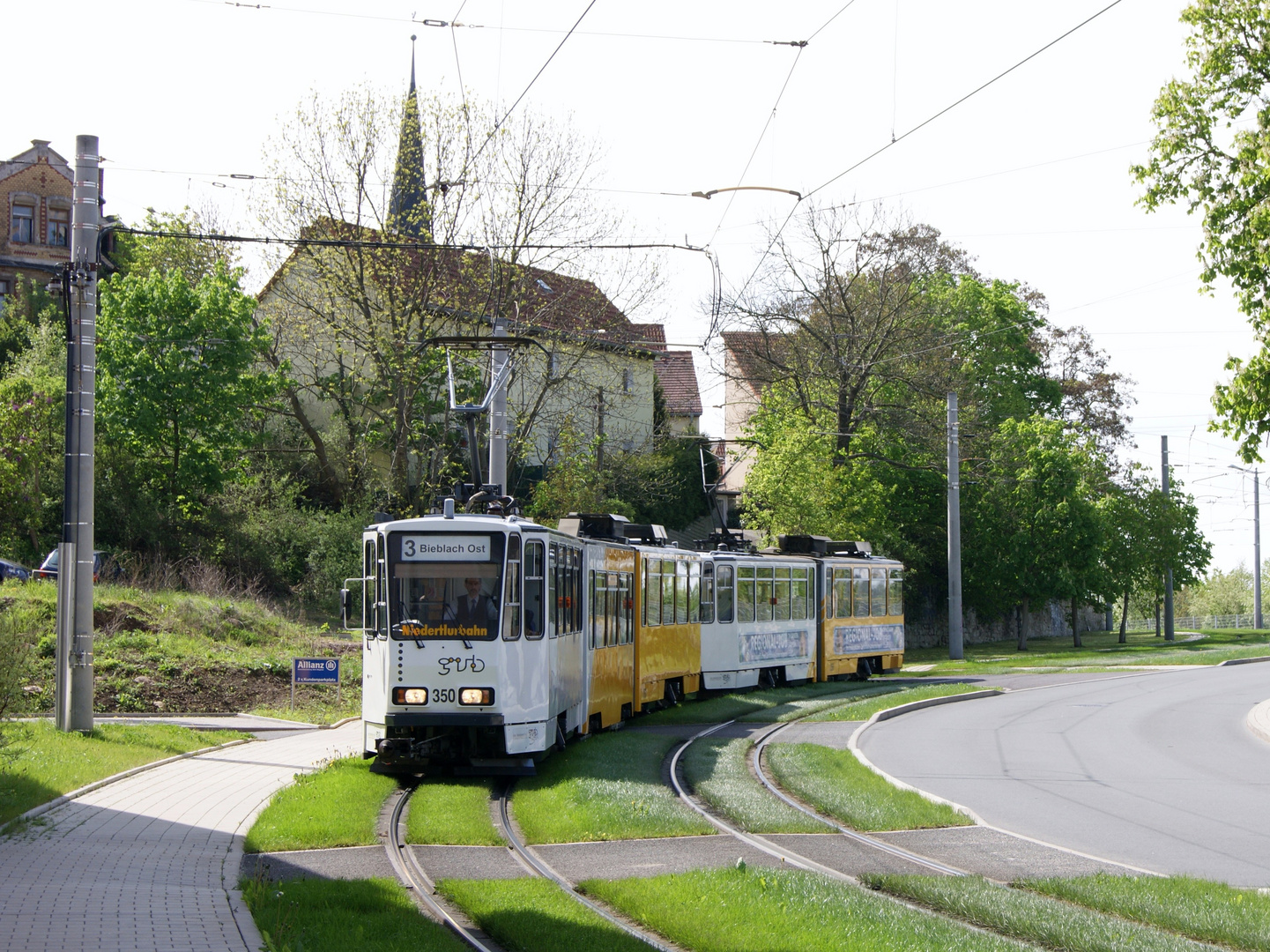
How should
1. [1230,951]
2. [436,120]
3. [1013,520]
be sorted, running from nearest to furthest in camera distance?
[1230,951] < [436,120] < [1013,520]

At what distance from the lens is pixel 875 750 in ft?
59.6

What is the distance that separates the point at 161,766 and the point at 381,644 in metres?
3.00

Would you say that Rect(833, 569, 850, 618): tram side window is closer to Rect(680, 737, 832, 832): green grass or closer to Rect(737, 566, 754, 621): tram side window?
Rect(737, 566, 754, 621): tram side window

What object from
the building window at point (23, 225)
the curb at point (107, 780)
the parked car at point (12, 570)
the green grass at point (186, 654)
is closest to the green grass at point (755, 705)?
the green grass at point (186, 654)

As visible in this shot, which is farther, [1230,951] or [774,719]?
[774,719]

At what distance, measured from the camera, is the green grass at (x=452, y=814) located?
10.8 m

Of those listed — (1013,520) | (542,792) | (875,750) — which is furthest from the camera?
(1013,520)

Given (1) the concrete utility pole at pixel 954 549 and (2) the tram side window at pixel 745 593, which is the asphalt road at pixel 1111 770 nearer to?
(2) the tram side window at pixel 745 593

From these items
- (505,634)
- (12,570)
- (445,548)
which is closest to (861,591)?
A: (505,634)

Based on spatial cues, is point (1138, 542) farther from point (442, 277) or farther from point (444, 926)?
point (444, 926)

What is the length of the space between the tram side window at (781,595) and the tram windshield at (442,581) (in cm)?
1445

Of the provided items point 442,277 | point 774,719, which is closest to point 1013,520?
point 442,277

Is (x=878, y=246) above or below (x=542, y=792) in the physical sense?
above

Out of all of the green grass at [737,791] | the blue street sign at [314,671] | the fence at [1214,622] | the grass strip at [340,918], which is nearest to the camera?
the grass strip at [340,918]
